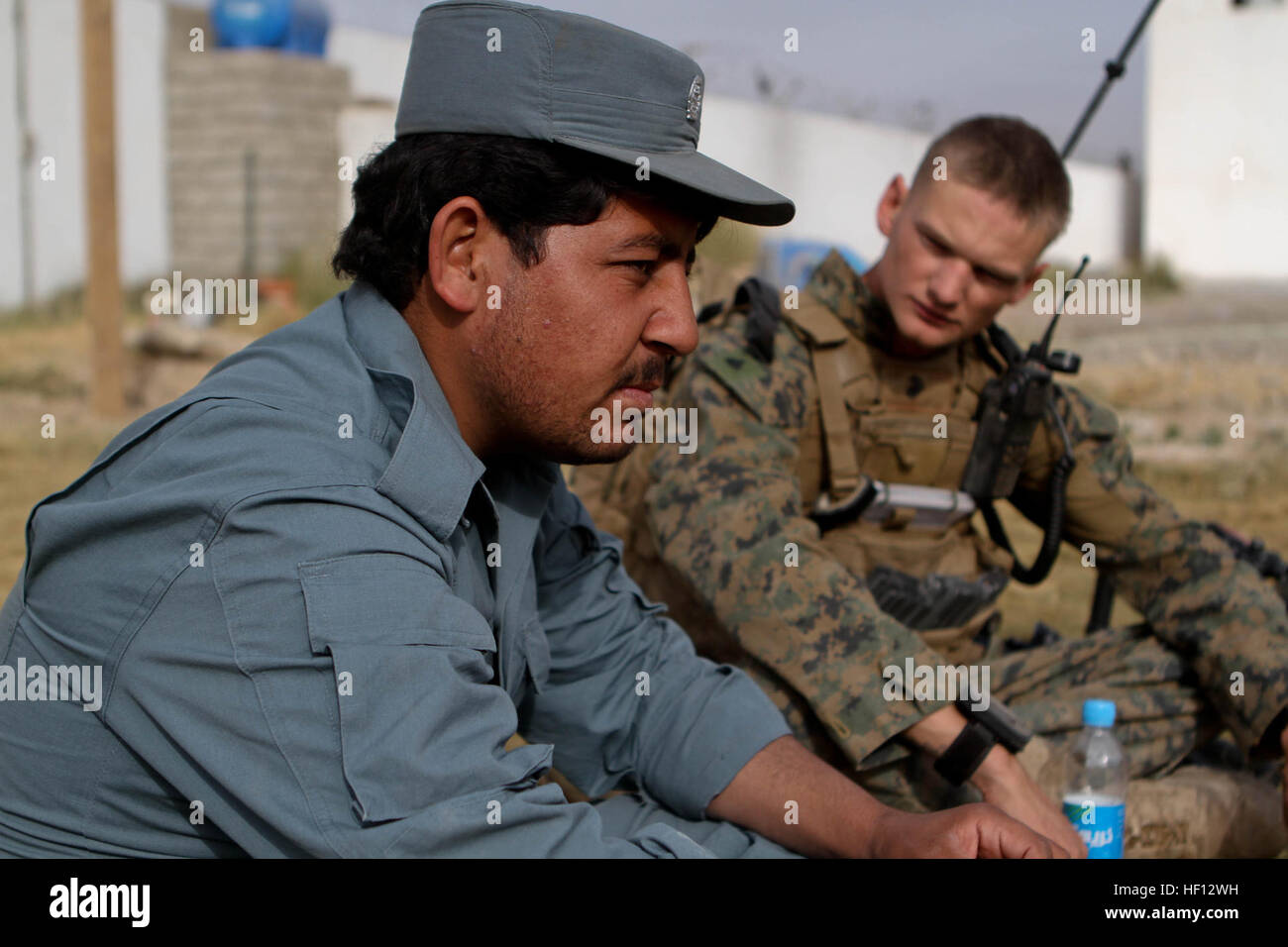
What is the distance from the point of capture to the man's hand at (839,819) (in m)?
1.87

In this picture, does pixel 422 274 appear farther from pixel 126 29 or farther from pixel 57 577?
pixel 126 29

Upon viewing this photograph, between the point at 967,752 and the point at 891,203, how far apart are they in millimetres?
1755

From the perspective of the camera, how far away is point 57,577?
4.92ft

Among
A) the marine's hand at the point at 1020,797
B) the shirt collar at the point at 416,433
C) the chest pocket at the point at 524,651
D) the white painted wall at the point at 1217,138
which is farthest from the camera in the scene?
the white painted wall at the point at 1217,138

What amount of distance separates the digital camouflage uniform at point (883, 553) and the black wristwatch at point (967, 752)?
7.6 inches

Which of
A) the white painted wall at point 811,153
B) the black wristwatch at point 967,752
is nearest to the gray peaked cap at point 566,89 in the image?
the black wristwatch at point 967,752

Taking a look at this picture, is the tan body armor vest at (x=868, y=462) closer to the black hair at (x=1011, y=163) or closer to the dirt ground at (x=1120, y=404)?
the black hair at (x=1011, y=163)

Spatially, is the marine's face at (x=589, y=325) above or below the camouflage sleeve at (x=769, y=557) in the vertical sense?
above

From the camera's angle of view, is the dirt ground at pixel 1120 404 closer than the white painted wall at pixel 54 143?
Yes

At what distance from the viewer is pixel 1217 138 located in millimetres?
16828

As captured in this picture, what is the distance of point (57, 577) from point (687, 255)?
0.99 m
